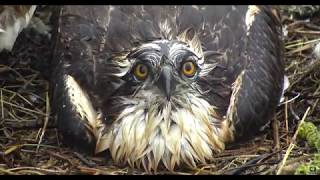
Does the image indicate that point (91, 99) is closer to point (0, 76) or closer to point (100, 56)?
point (100, 56)

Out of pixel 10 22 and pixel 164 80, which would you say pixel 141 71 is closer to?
pixel 164 80

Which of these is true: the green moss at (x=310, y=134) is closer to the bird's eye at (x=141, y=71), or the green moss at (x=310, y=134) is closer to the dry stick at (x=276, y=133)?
the dry stick at (x=276, y=133)

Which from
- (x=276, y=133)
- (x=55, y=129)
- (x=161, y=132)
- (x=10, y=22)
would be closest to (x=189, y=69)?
(x=161, y=132)

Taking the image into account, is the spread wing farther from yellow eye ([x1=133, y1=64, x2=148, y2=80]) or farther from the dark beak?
the dark beak

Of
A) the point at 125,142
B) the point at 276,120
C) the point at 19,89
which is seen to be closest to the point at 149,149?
the point at 125,142

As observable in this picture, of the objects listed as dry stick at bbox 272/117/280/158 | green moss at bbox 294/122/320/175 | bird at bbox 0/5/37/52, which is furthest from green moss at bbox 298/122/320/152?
bird at bbox 0/5/37/52

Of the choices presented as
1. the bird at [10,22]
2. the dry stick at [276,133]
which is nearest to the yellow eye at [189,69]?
the dry stick at [276,133]
